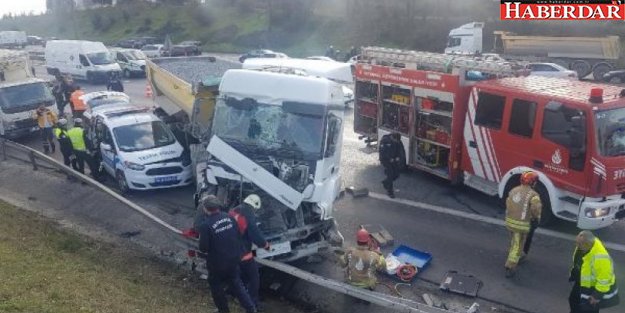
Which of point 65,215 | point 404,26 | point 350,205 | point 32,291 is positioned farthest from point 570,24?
point 32,291

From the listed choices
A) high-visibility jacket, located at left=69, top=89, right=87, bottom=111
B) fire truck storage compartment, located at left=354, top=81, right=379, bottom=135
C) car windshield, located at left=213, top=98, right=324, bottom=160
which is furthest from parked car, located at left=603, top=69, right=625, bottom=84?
high-visibility jacket, located at left=69, top=89, right=87, bottom=111

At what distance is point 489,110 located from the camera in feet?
35.3

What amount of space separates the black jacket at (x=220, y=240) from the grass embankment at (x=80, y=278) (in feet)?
2.98

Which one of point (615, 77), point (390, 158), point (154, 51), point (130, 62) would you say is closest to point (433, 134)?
point (390, 158)

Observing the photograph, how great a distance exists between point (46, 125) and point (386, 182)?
10.2 m

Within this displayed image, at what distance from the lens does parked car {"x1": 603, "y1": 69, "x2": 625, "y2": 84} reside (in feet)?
84.4

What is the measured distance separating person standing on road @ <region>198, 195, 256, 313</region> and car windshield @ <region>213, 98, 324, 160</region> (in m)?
2.32

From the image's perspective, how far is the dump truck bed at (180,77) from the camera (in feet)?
44.5

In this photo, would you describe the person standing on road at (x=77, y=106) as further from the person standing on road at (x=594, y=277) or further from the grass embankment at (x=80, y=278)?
the person standing on road at (x=594, y=277)

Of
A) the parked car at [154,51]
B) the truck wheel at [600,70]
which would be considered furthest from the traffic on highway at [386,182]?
the parked car at [154,51]

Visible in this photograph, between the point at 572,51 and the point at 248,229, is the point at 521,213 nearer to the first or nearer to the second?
the point at 248,229

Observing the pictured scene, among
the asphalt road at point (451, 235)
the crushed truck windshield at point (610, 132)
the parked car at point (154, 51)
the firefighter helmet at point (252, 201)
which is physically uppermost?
the parked car at point (154, 51)

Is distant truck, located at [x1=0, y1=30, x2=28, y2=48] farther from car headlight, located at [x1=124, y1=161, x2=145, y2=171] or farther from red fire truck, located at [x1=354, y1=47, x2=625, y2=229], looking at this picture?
red fire truck, located at [x1=354, y1=47, x2=625, y2=229]

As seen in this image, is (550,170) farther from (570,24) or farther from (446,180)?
(570,24)
